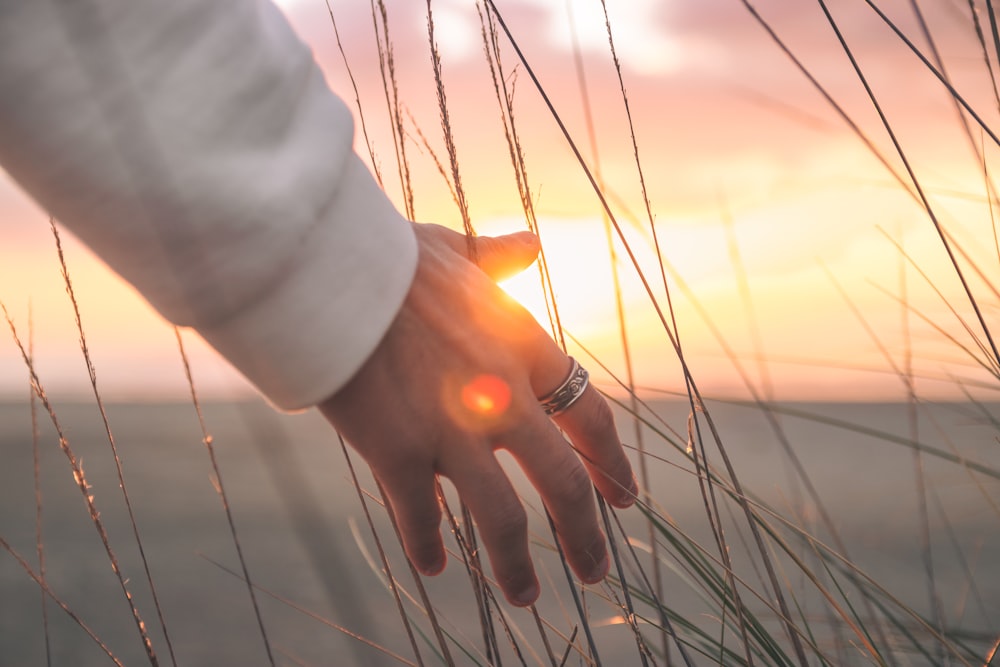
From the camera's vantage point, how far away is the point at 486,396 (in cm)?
57

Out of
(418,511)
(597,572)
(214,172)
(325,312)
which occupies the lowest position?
(597,572)

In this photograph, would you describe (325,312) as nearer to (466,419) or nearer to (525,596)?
(466,419)

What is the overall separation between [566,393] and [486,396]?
0.41 feet

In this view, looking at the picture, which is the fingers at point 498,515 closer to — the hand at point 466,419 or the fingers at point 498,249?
the hand at point 466,419

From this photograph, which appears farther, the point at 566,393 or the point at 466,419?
the point at 566,393

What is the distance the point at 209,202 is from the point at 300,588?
2.36m

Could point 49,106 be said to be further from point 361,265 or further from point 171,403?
point 171,403

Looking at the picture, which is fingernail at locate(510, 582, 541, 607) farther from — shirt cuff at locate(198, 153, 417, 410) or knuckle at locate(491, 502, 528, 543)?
shirt cuff at locate(198, 153, 417, 410)

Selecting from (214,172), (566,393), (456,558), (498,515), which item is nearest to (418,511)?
(498,515)

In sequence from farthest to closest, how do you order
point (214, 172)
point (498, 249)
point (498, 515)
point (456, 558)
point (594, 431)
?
point (456, 558) → point (498, 249) → point (594, 431) → point (498, 515) → point (214, 172)

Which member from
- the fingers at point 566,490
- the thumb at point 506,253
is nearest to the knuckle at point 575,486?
the fingers at point 566,490

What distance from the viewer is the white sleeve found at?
45cm

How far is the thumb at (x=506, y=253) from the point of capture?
2.79 ft

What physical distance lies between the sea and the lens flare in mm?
159
